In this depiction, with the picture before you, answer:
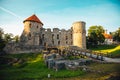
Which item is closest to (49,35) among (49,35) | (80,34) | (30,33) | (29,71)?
(49,35)

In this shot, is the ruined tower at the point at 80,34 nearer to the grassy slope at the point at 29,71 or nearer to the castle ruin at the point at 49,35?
the castle ruin at the point at 49,35

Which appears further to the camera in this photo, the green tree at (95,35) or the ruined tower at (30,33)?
the green tree at (95,35)

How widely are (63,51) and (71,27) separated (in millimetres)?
11832

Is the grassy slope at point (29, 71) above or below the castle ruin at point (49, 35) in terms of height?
below

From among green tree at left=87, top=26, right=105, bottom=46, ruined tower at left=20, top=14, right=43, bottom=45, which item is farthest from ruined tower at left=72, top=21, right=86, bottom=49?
ruined tower at left=20, top=14, right=43, bottom=45

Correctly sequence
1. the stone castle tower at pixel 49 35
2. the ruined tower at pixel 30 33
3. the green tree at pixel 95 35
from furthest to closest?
the green tree at pixel 95 35, the stone castle tower at pixel 49 35, the ruined tower at pixel 30 33

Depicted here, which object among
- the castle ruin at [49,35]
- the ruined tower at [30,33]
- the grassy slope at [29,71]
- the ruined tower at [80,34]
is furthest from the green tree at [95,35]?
the grassy slope at [29,71]

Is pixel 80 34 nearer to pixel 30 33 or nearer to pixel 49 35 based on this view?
pixel 49 35

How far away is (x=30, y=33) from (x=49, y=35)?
436cm

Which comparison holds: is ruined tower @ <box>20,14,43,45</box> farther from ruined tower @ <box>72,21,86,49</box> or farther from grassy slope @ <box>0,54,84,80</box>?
ruined tower @ <box>72,21,86,49</box>

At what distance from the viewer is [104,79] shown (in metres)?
9.69

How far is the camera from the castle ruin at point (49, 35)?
30.8 m

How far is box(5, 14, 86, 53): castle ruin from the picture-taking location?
3077 centimetres

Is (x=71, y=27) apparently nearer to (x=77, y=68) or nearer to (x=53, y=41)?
(x=53, y=41)
